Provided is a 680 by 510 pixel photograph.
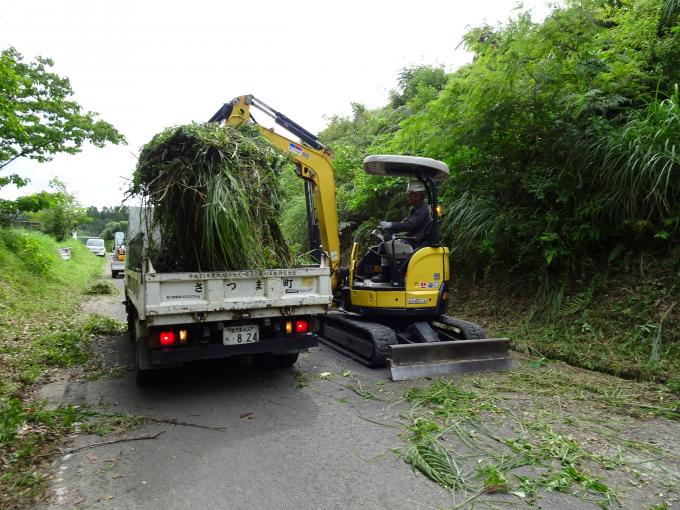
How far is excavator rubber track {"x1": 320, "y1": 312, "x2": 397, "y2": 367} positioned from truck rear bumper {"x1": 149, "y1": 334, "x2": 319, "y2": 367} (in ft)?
2.83

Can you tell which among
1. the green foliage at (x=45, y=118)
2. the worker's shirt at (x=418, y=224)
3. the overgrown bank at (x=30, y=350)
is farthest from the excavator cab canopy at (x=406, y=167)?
the green foliage at (x=45, y=118)

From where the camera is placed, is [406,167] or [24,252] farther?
[24,252]

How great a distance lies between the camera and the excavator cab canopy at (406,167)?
598 cm

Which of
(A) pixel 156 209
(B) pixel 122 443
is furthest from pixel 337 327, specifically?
(B) pixel 122 443

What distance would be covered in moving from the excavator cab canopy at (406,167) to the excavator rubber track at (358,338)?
1.99 m

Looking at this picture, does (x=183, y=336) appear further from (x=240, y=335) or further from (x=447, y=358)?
(x=447, y=358)

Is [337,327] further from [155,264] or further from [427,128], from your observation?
[427,128]

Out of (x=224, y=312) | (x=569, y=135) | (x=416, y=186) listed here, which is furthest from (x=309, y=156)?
(x=569, y=135)

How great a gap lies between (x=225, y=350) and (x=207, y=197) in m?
1.54

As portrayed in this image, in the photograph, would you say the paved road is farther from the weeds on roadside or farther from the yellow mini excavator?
the yellow mini excavator

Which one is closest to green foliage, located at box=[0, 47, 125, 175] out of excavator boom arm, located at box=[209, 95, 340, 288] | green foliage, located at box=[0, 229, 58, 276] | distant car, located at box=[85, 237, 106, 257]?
green foliage, located at box=[0, 229, 58, 276]

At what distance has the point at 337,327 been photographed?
704cm

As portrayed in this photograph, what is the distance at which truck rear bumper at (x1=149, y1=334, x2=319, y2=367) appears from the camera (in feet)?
15.3

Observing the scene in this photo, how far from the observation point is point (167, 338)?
4652 millimetres
